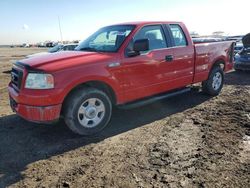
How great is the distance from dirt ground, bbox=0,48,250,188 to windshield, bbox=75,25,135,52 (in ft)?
5.05

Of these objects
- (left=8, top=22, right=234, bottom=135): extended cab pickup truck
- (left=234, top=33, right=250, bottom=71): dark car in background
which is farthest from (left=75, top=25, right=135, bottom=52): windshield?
(left=234, top=33, right=250, bottom=71): dark car in background

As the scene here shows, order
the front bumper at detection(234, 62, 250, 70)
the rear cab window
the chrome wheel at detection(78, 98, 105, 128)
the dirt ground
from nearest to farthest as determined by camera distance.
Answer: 1. the dirt ground
2. the chrome wheel at detection(78, 98, 105, 128)
3. the rear cab window
4. the front bumper at detection(234, 62, 250, 70)

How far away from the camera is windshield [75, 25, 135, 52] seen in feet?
17.9

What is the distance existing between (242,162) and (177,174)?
101 centimetres

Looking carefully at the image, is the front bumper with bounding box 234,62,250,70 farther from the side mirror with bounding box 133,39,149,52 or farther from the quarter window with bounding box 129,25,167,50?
the side mirror with bounding box 133,39,149,52

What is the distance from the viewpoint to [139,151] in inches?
170

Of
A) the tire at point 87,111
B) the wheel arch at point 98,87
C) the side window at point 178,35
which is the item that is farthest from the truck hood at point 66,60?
the side window at point 178,35

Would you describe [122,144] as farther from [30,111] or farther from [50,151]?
[30,111]

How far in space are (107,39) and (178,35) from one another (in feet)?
5.74

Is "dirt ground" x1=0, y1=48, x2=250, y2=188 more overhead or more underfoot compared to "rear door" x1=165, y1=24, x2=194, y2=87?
more underfoot

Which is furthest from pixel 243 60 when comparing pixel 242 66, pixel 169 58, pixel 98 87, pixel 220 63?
pixel 98 87

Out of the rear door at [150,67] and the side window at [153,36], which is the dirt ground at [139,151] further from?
the side window at [153,36]

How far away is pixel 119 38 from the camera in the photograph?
18.0ft

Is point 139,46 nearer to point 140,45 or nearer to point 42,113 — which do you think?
point 140,45
